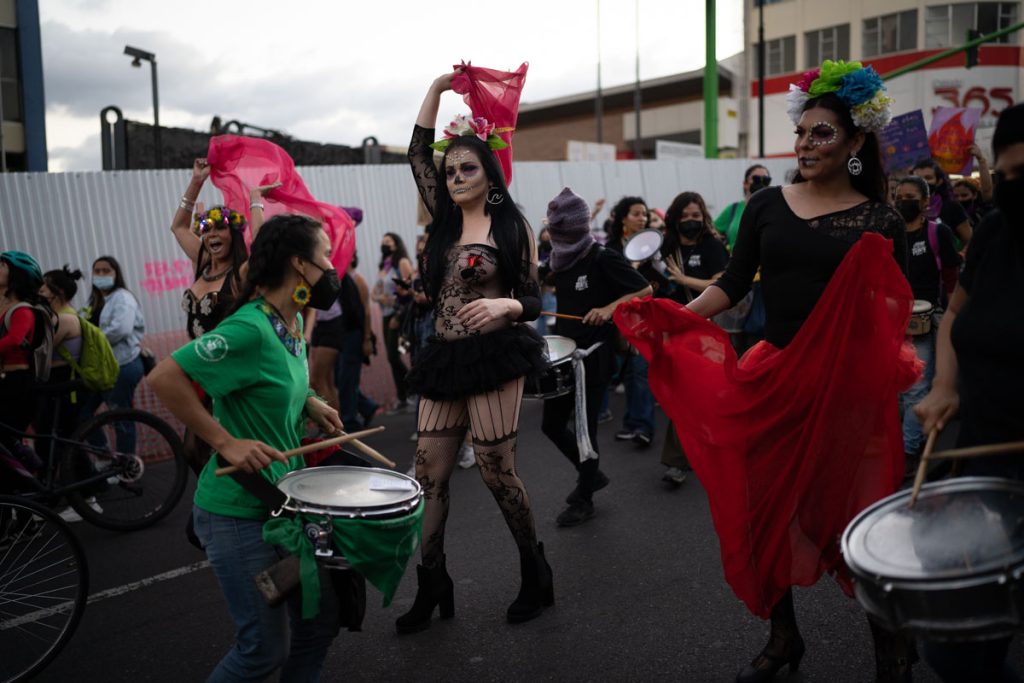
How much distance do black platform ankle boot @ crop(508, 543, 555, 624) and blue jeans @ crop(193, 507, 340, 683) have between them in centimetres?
149

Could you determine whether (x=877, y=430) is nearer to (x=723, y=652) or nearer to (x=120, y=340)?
(x=723, y=652)

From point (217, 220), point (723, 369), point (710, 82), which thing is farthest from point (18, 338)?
point (710, 82)

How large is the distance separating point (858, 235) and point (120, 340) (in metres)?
6.18

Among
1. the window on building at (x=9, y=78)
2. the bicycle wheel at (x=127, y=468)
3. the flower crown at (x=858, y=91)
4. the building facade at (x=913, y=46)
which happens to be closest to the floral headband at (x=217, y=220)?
the bicycle wheel at (x=127, y=468)

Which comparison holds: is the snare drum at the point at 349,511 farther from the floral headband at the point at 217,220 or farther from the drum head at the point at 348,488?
the floral headband at the point at 217,220

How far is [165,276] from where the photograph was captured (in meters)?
10.3

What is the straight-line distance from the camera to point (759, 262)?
3.52 meters

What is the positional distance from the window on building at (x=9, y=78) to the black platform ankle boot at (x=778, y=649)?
17.8 metres

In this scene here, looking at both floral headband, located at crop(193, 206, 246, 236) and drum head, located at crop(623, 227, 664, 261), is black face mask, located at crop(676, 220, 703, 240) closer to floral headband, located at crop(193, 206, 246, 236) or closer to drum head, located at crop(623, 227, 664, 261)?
drum head, located at crop(623, 227, 664, 261)

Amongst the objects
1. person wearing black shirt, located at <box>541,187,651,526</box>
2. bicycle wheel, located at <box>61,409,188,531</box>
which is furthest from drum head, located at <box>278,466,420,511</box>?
bicycle wheel, located at <box>61,409,188,531</box>

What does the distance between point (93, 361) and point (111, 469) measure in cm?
76

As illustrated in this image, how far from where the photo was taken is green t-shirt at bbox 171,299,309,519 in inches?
103

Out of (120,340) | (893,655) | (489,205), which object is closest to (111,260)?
(120,340)

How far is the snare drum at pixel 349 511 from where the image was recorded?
2592mm
